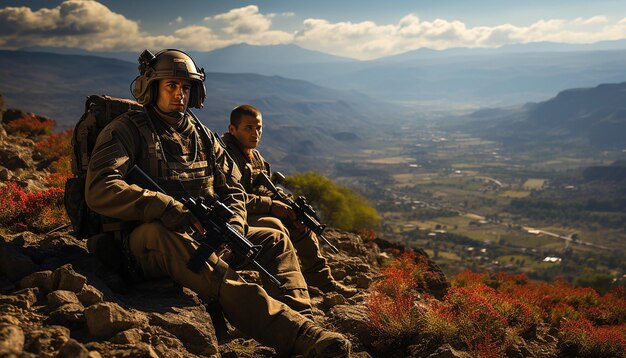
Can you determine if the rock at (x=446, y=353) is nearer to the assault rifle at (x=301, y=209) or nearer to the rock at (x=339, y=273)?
the assault rifle at (x=301, y=209)

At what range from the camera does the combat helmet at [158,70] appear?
6.02m

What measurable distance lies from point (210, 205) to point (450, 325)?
3.61 m

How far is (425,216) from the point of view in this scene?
151 meters

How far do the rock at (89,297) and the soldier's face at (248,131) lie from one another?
4.00m

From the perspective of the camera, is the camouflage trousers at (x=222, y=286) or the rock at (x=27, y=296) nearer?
the rock at (x=27, y=296)

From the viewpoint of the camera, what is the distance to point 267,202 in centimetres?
786

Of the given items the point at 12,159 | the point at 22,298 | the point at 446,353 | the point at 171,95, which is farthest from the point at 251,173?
the point at 12,159

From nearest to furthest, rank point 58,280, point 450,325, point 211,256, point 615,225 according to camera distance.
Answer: point 58,280
point 211,256
point 450,325
point 615,225

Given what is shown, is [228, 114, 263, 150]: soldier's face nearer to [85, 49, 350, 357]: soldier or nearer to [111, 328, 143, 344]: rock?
[85, 49, 350, 357]: soldier

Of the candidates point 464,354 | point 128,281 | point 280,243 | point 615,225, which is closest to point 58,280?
point 128,281

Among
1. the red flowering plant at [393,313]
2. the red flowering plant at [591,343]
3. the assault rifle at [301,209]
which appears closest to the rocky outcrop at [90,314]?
the red flowering plant at [393,313]

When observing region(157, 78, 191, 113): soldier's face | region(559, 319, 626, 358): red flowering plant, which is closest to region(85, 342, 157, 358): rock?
region(157, 78, 191, 113): soldier's face

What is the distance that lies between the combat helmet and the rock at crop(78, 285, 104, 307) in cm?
244

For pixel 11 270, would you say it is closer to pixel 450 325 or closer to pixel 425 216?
pixel 450 325
